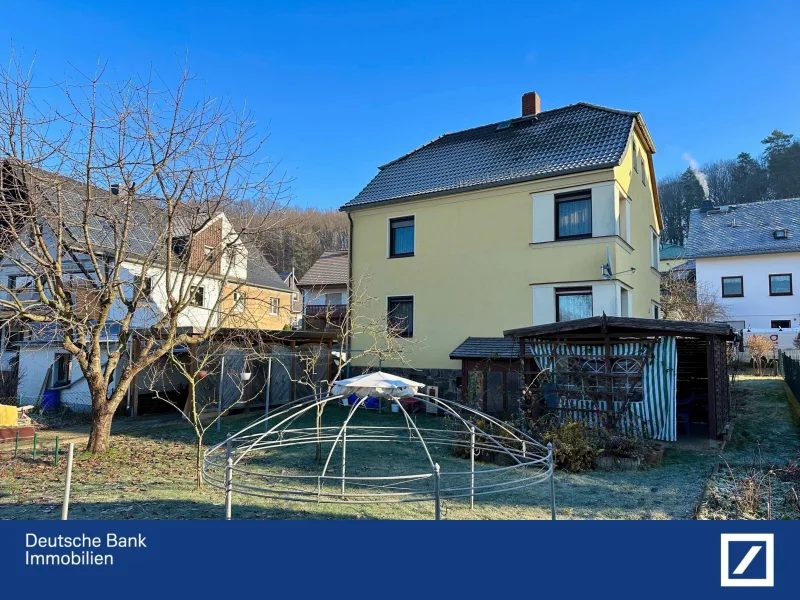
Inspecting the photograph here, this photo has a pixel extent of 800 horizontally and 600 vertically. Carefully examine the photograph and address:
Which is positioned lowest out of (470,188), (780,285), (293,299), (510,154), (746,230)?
(293,299)

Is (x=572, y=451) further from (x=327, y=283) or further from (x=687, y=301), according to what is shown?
(x=327, y=283)

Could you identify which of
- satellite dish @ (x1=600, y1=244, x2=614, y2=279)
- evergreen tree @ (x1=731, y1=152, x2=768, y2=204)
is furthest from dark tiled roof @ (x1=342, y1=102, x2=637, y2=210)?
evergreen tree @ (x1=731, y1=152, x2=768, y2=204)

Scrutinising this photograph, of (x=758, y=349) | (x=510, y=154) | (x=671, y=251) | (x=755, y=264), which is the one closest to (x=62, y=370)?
(x=510, y=154)

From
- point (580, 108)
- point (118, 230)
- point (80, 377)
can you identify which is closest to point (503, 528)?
point (118, 230)

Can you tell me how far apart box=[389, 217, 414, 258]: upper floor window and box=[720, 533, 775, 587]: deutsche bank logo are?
50.2 feet

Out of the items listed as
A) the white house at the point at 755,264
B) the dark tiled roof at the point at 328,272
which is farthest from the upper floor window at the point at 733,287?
the dark tiled roof at the point at 328,272

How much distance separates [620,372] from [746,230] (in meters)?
29.6

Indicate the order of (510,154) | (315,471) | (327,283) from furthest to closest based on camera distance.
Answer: (327,283) → (510,154) → (315,471)

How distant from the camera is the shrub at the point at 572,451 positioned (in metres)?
9.83

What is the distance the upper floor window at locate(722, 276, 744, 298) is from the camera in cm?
3331

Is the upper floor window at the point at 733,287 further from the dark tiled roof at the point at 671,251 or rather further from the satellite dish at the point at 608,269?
the satellite dish at the point at 608,269

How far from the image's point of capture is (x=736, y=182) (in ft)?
186

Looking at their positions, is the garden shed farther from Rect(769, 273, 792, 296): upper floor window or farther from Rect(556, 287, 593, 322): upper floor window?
Rect(769, 273, 792, 296): upper floor window

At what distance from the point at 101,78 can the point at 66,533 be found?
8.82 m
